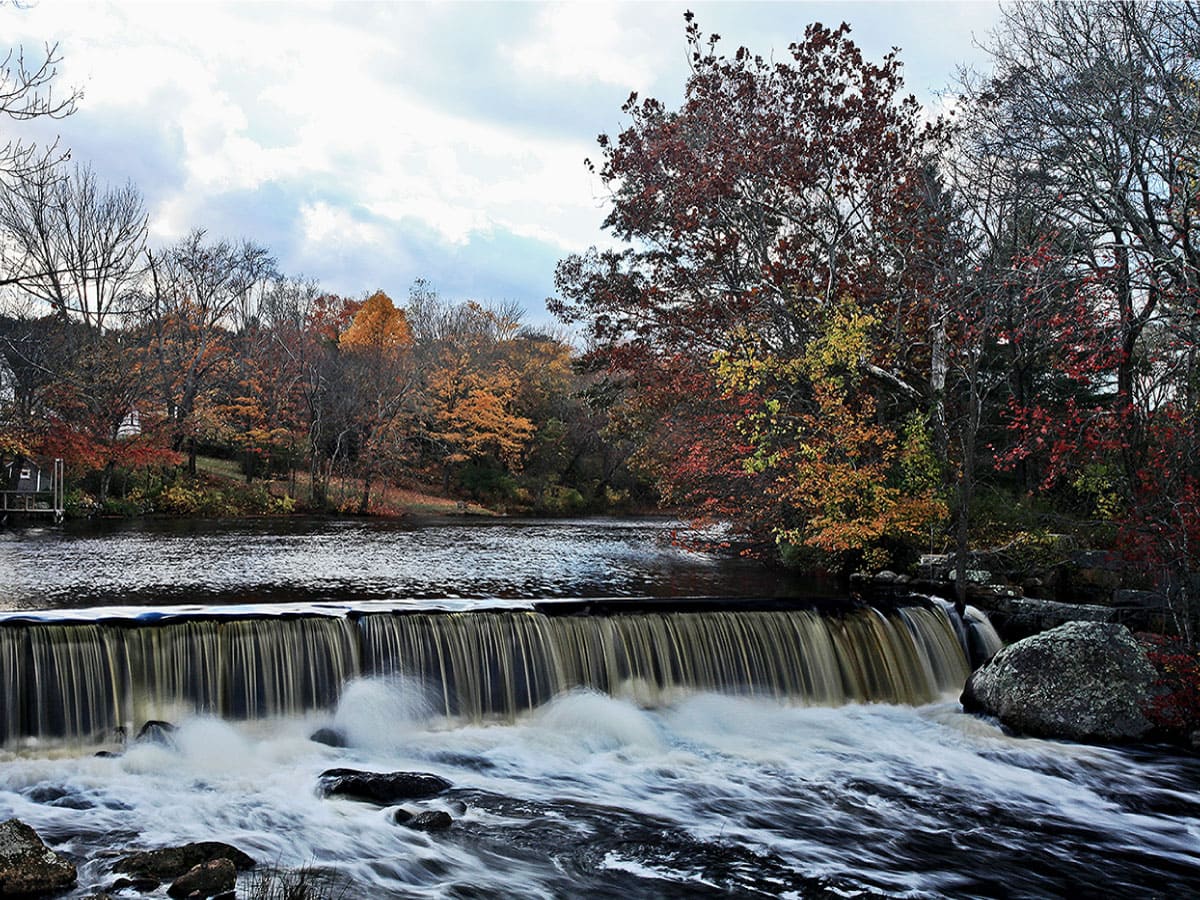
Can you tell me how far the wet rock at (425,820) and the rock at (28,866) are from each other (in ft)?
7.94

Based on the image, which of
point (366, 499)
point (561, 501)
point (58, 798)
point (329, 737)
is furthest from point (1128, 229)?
point (561, 501)

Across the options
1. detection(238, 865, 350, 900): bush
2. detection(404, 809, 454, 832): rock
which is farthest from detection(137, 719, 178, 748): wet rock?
detection(238, 865, 350, 900): bush

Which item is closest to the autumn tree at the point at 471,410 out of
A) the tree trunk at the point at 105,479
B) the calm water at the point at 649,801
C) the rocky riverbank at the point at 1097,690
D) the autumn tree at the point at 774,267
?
the tree trunk at the point at 105,479

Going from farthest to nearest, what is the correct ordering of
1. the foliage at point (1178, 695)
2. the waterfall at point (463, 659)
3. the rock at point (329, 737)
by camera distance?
the foliage at point (1178, 695) → the rock at point (329, 737) → the waterfall at point (463, 659)

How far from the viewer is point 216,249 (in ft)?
119

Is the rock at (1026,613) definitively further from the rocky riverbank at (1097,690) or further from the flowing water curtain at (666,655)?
the rocky riverbank at (1097,690)

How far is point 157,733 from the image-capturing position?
923cm

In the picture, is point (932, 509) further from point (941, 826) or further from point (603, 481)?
point (603, 481)

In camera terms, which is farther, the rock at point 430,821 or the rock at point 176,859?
the rock at point 430,821

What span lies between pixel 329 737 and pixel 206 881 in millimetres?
3810

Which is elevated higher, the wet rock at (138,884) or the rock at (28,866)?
the rock at (28,866)

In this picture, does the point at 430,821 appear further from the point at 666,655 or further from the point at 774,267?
the point at 774,267

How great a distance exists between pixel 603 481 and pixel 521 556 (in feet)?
75.7

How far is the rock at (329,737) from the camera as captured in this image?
9.71 m
